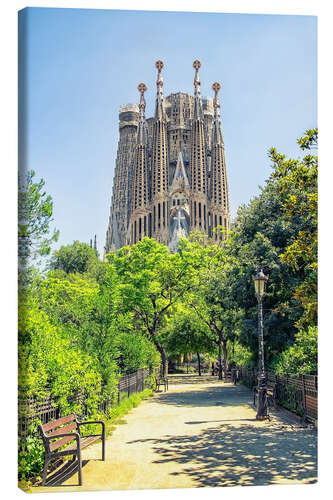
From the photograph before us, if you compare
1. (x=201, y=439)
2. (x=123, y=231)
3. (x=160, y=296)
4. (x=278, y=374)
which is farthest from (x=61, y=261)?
(x=201, y=439)

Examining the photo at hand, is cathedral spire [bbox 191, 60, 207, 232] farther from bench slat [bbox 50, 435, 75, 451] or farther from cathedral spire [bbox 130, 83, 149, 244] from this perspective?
bench slat [bbox 50, 435, 75, 451]

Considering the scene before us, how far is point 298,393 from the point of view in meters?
10.9

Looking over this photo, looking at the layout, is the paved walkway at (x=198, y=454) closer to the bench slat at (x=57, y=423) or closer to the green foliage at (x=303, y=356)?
the bench slat at (x=57, y=423)

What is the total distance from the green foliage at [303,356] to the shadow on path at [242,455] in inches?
76.3

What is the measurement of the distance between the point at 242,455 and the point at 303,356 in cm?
476

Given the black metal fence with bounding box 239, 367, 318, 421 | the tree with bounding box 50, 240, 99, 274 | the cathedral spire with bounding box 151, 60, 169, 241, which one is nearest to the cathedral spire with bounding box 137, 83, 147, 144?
the cathedral spire with bounding box 151, 60, 169, 241

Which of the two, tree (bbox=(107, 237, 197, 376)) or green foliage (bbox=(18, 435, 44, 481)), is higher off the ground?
tree (bbox=(107, 237, 197, 376))

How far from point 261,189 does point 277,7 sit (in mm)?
9467

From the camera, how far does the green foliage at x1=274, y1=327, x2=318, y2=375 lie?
11.2 meters

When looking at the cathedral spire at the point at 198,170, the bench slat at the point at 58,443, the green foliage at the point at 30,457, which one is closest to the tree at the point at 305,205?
the bench slat at the point at 58,443

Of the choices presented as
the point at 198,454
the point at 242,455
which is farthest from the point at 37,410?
the point at 242,455

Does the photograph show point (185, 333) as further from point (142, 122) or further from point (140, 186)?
point (142, 122)

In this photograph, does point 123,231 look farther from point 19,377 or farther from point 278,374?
point 19,377

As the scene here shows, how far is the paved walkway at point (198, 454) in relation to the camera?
6.00 metres
